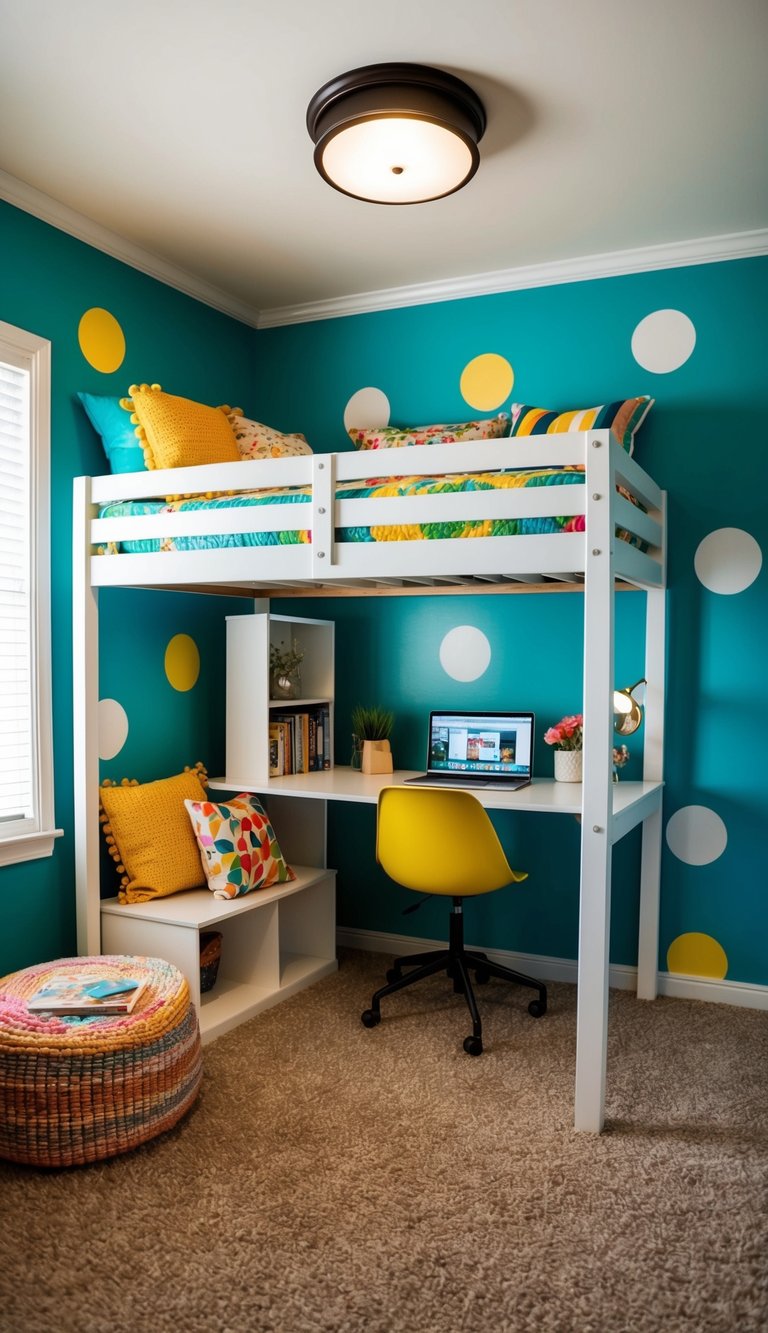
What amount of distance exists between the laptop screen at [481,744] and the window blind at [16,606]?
137 cm

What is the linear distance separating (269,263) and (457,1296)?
3118 mm

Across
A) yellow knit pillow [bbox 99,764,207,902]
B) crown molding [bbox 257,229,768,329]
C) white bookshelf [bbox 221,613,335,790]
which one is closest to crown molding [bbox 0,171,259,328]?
crown molding [bbox 257,229,768,329]

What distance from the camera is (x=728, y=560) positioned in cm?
307

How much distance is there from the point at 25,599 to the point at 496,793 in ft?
5.05

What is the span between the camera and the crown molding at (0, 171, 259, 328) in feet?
8.92

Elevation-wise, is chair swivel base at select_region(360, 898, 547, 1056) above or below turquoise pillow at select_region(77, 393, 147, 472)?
below

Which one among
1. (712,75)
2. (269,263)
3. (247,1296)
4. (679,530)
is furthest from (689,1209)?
(269,263)

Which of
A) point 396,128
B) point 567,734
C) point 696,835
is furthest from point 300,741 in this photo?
point 396,128

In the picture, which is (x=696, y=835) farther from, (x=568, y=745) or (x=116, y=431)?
(x=116, y=431)

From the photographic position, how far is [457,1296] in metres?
1.68

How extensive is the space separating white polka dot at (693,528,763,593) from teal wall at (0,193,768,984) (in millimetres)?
36

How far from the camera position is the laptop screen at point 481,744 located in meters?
3.25

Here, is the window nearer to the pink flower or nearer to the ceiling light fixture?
the ceiling light fixture

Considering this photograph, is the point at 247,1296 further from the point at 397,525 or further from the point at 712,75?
the point at 712,75
